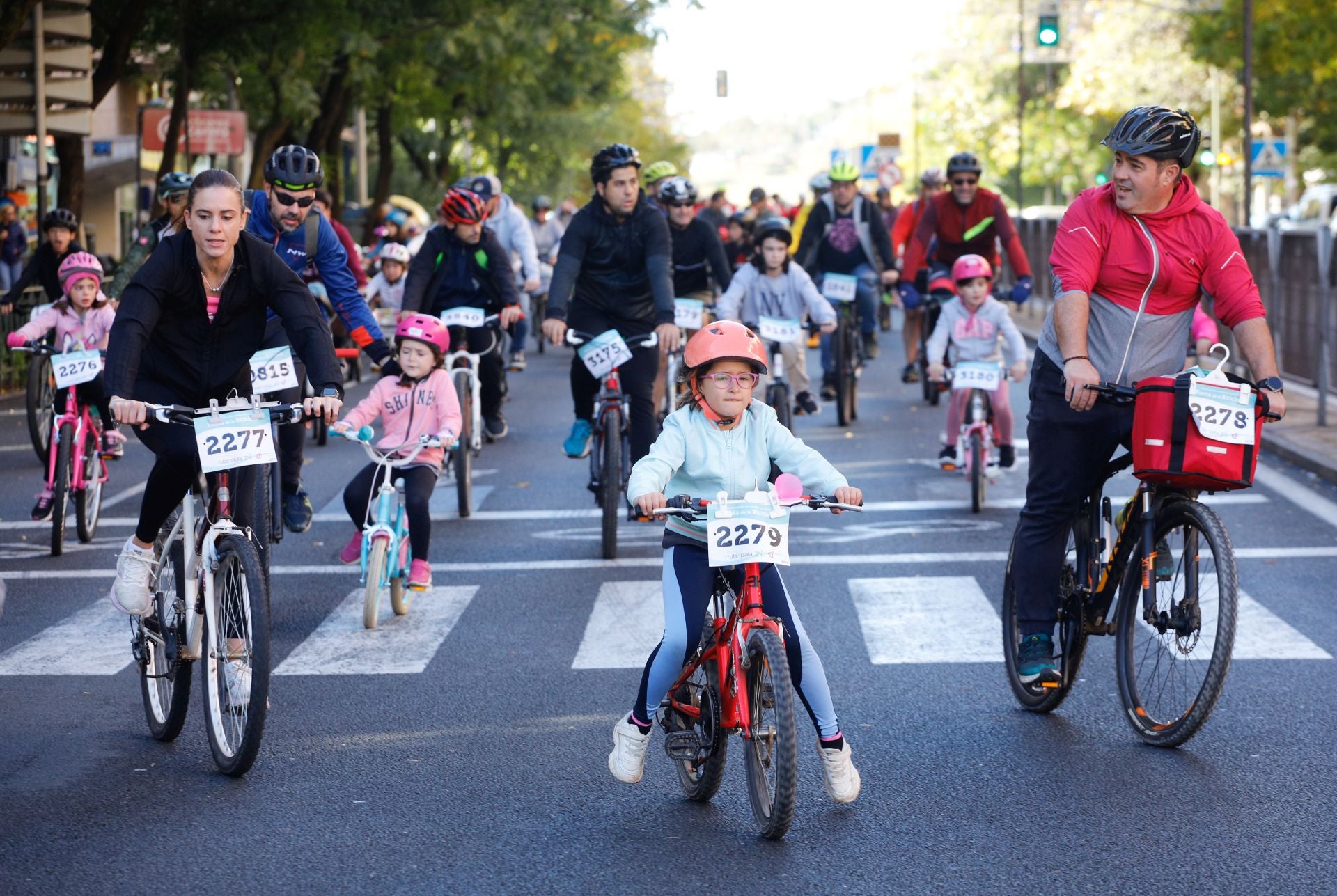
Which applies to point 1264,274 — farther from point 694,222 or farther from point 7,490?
point 7,490

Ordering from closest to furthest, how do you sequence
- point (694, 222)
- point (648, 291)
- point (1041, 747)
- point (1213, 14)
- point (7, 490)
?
1. point (1041, 747)
2. point (648, 291)
3. point (7, 490)
4. point (694, 222)
5. point (1213, 14)

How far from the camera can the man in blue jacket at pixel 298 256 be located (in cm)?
820

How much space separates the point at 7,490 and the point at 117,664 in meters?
5.58

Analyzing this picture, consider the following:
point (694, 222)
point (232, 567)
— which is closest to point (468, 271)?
point (694, 222)

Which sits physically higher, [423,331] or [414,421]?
[423,331]

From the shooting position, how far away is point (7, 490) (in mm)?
12953

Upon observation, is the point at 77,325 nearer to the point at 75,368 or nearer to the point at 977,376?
the point at 75,368

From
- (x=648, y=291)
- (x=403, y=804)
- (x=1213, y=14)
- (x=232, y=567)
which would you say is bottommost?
(x=403, y=804)

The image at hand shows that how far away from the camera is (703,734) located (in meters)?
5.58

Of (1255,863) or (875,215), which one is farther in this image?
(875,215)

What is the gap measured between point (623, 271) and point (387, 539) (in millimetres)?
2781

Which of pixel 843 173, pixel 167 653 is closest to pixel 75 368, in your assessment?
pixel 167 653

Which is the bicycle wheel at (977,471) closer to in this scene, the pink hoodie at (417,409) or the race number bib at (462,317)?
the race number bib at (462,317)

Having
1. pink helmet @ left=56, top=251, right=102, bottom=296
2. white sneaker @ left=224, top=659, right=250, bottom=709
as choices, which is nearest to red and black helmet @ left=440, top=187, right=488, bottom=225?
pink helmet @ left=56, top=251, right=102, bottom=296
